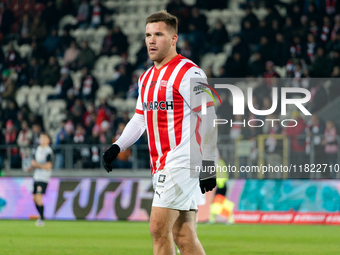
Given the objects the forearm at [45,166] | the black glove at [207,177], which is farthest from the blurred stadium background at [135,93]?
the black glove at [207,177]

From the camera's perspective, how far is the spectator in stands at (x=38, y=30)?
20.0 m

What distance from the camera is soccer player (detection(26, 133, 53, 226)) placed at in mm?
13328

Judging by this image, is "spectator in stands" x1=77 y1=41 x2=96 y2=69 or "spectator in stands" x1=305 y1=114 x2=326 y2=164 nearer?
"spectator in stands" x1=305 y1=114 x2=326 y2=164

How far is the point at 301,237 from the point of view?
10797 millimetres

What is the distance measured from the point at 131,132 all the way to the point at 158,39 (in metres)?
0.82

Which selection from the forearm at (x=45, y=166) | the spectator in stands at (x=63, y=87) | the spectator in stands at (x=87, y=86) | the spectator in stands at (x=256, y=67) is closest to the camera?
the forearm at (x=45, y=166)

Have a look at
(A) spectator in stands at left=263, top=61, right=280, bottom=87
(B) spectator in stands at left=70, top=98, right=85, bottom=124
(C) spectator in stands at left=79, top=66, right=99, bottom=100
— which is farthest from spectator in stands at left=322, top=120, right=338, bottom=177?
(C) spectator in stands at left=79, top=66, right=99, bottom=100

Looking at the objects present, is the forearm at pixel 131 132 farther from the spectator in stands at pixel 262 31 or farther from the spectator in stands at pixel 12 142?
the spectator in stands at pixel 262 31

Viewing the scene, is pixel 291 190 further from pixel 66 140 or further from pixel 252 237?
pixel 66 140

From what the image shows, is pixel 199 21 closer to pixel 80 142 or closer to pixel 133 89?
pixel 133 89

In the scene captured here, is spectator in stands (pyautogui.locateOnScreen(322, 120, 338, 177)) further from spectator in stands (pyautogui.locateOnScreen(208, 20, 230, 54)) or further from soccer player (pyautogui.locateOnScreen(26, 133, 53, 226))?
soccer player (pyautogui.locateOnScreen(26, 133, 53, 226))

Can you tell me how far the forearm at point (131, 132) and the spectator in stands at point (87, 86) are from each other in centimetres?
1255

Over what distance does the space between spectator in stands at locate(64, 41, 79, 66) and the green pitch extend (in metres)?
6.25

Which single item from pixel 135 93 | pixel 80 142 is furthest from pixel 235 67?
pixel 80 142
